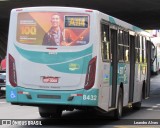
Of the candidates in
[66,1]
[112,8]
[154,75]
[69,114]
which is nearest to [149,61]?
[69,114]

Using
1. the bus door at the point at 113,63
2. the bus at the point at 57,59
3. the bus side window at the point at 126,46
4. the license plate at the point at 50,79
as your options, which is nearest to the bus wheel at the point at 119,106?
the bus door at the point at 113,63

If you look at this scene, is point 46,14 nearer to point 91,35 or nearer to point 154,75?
point 91,35

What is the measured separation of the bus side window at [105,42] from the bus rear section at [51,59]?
63cm

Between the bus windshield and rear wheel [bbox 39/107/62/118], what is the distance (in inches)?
72.3

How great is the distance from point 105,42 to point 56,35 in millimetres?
1439

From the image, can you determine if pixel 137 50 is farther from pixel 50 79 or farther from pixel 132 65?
pixel 50 79

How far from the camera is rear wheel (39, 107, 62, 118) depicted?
43.7ft

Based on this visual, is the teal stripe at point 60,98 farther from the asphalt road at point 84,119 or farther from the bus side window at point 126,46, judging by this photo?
the bus side window at point 126,46

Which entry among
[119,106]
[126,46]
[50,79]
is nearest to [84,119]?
[119,106]

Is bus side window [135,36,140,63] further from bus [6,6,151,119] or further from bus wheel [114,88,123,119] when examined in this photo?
bus [6,6,151,119]

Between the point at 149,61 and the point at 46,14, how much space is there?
8612 mm

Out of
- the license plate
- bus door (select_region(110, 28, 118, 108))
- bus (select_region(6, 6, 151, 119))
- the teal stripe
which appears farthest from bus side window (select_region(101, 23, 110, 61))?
the license plate

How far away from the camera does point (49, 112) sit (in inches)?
546

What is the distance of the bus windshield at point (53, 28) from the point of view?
41.1 ft
